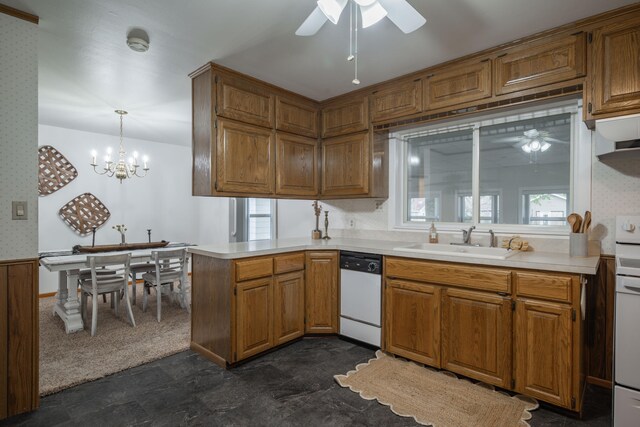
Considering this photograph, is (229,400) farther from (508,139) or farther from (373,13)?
(508,139)

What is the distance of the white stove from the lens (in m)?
1.67

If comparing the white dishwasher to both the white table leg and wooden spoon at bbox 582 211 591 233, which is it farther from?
the white table leg

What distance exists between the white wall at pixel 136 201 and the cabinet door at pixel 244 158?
7.99 ft

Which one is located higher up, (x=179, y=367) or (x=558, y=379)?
(x=558, y=379)

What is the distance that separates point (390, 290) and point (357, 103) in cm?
188

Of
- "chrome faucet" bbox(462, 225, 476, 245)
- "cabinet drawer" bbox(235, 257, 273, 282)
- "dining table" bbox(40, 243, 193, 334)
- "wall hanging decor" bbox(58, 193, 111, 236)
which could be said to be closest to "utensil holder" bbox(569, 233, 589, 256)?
"chrome faucet" bbox(462, 225, 476, 245)

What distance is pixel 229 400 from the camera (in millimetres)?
2113

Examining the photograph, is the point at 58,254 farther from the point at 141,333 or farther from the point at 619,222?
the point at 619,222

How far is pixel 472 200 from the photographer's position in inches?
118

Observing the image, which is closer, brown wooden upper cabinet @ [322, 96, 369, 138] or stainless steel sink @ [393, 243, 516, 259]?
stainless steel sink @ [393, 243, 516, 259]

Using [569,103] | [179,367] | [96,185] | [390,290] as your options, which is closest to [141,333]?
[179,367]

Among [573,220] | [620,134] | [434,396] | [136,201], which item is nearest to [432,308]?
[434,396]

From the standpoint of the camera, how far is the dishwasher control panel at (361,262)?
9.09ft

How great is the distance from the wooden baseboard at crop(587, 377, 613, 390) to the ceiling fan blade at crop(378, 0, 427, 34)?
2636 millimetres
